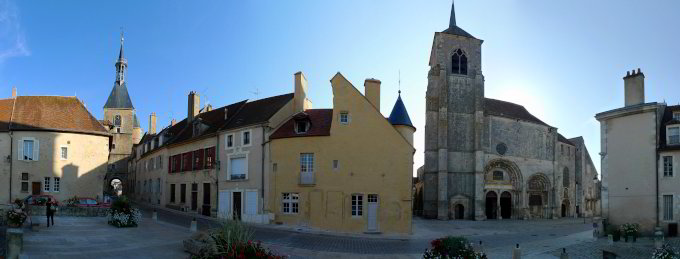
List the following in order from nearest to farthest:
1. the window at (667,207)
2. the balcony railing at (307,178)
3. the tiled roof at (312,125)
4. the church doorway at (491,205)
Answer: the window at (667,207) → the balcony railing at (307,178) → the tiled roof at (312,125) → the church doorway at (491,205)

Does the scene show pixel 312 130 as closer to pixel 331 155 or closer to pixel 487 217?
pixel 331 155

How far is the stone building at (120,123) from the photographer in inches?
2621

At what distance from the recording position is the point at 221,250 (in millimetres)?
10117

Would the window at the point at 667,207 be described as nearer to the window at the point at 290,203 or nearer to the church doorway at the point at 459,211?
the window at the point at 290,203

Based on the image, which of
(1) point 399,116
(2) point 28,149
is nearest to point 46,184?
(2) point 28,149

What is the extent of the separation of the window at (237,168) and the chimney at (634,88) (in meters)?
22.7

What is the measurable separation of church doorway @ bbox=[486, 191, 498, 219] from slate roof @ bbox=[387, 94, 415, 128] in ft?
80.6

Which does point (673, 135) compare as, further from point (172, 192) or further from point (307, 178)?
point (172, 192)

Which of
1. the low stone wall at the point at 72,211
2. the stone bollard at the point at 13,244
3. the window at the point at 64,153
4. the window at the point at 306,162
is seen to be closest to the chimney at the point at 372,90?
the window at the point at 306,162

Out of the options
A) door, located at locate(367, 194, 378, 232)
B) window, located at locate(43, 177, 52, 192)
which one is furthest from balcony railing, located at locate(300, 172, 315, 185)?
window, located at locate(43, 177, 52, 192)

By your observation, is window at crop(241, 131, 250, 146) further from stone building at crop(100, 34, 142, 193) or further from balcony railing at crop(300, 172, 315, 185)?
stone building at crop(100, 34, 142, 193)

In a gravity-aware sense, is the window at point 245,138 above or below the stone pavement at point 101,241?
above

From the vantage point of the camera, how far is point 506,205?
179ft

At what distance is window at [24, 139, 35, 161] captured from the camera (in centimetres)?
3212
